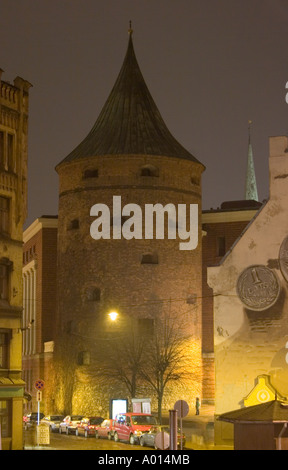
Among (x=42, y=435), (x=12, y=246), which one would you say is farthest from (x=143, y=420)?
(x=12, y=246)

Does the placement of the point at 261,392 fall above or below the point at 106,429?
above

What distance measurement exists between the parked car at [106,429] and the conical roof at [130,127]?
2386cm

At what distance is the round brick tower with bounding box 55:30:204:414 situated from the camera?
255ft

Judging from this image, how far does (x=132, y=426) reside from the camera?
56625mm

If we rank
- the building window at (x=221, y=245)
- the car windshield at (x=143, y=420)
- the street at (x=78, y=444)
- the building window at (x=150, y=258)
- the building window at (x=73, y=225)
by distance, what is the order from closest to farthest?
the street at (x=78, y=444) → the car windshield at (x=143, y=420) → the building window at (x=150, y=258) → the building window at (x=73, y=225) → the building window at (x=221, y=245)

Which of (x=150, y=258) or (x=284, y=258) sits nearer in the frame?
(x=284, y=258)

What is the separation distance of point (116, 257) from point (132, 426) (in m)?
22.7

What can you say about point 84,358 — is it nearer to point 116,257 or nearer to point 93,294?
point 93,294

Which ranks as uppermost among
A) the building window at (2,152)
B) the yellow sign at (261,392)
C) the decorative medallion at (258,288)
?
the building window at (2,152)

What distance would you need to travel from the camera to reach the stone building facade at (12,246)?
50.0m

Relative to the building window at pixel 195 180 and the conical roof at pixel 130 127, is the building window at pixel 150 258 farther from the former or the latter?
the conical roof at pixel 130 127

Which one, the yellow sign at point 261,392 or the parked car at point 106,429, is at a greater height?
the yellow sign at point 261,392

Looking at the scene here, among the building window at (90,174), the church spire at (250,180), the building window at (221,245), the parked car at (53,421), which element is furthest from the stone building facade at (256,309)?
the church spire at (250,180)
